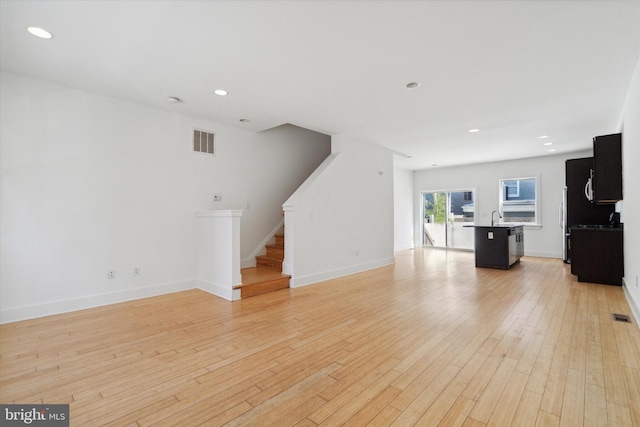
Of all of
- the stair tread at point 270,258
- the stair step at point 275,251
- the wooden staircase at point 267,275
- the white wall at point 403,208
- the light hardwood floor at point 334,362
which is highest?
the white wall at point 403,208

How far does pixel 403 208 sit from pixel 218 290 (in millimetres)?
7367

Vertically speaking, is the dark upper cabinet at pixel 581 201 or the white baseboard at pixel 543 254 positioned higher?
the dark upper cabinet at pixel 581 201

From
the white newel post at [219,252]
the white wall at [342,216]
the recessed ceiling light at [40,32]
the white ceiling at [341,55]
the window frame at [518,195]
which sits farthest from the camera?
the window frame at [518,195]

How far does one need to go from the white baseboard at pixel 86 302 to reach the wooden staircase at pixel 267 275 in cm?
100

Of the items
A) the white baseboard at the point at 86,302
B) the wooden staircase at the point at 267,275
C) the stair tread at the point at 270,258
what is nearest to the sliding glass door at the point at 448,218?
the wooden staircase at the point at 267,275

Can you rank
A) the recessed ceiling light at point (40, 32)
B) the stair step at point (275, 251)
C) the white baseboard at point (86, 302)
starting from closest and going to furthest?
1. the recessed ceiling light at point (40, 32)
2. the white baseboard at point (86, 302)
3. the stair step at point (275, 251)

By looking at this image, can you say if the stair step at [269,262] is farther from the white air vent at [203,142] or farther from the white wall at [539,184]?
the white wall at [539,184]

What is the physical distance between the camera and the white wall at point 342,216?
16.3 feet

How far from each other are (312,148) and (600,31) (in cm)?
508

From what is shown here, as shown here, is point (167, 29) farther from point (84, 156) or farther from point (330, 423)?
point (330, 423)

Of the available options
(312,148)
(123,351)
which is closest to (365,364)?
(123,351)

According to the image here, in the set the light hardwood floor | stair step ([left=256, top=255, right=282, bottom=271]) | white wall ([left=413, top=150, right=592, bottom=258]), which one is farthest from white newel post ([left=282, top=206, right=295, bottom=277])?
white wall ([left=413, top=150, right=592, bottom=258])

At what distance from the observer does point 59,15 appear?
2.24 metres

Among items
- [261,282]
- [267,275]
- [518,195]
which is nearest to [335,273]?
[267,275]
